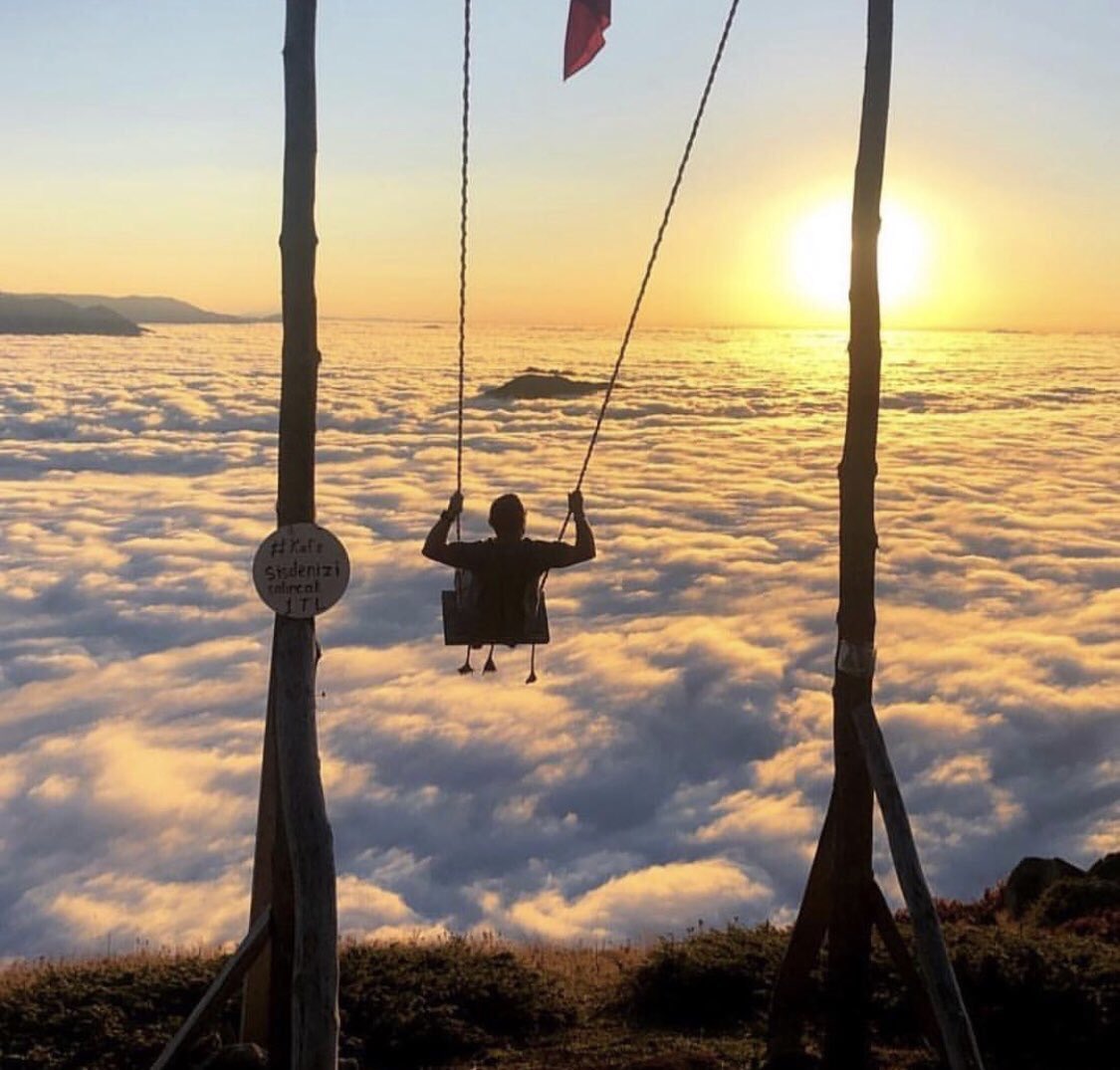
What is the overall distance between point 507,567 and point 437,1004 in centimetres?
530

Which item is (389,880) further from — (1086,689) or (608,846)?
(1086,689)

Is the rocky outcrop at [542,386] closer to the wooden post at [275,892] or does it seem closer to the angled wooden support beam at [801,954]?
the angled wooden support beam at [801,954]

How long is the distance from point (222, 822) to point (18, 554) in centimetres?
7140

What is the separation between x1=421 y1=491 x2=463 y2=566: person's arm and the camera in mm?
8516

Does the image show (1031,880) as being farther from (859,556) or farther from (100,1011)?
(100,1011)

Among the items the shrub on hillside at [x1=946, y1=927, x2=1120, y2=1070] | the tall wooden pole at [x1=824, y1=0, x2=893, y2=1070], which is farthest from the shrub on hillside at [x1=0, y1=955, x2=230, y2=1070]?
the shrub on hillside at [x1=946, y1=927, x2=1120, y2=1070]

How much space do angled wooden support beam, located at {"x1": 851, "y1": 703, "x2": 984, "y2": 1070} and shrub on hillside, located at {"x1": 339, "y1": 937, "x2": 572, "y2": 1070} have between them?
5.03m

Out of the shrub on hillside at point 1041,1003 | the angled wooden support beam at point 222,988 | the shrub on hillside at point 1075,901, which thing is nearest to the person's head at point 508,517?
the angled wooden support beam at point 222,988

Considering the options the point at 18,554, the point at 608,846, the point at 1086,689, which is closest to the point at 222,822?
the point at 608,846

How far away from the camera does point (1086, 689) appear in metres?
84.4

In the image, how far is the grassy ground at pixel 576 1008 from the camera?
10.6m

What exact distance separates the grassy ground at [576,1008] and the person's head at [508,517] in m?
4.02

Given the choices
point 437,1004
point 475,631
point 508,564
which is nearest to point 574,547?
point 508,564

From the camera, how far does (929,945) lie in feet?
24.7
